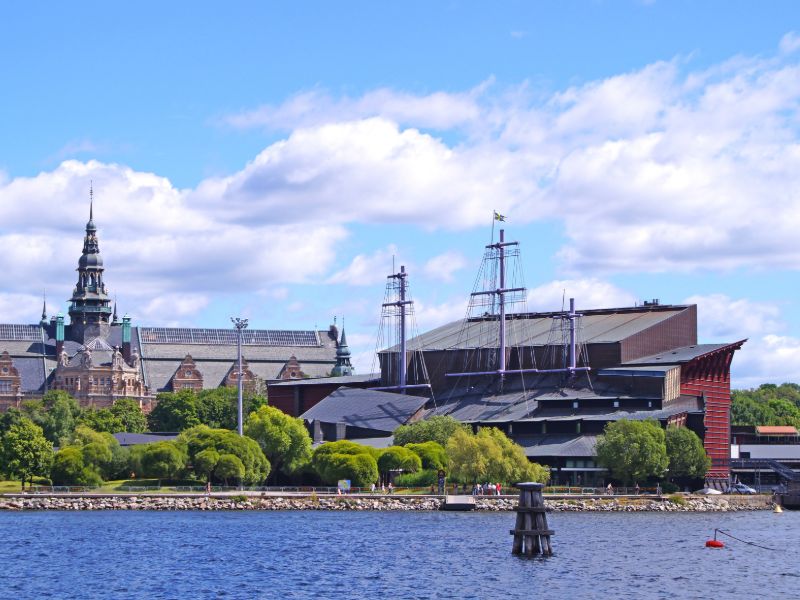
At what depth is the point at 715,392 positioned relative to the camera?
527 feet

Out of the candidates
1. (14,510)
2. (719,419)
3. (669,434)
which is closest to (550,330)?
(719,419)

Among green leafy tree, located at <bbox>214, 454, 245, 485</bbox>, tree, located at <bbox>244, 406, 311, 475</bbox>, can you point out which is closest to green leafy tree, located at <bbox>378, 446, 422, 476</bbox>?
tree, located at <bbox>244, 406, 311, 475</bbox>

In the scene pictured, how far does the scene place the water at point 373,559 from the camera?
65.7 metres

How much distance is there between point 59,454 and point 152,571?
61.5m

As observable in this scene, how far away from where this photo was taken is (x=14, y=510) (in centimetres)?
11519

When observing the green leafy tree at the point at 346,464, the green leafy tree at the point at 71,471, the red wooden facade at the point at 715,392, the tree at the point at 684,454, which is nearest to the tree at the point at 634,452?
the tree at the point at 684,454

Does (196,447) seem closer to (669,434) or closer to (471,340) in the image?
(669,434)

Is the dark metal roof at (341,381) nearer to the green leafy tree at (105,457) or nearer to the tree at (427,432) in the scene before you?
the tree at (427,432)

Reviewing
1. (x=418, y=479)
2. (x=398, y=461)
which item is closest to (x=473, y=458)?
(x=418, y=479)

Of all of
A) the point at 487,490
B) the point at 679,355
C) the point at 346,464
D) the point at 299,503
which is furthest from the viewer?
the point at 679,355

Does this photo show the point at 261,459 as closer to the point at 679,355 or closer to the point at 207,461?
the point at 207,461

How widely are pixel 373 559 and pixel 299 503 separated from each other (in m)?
44.2

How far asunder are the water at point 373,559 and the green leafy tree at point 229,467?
18001 millimetres

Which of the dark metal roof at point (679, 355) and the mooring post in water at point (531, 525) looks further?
the dark metal roof at point (679, 355)
